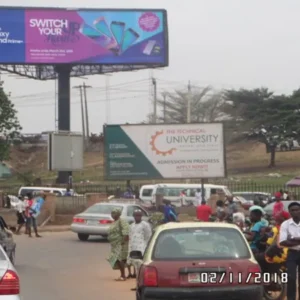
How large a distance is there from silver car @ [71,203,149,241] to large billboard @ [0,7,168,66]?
3187 cm

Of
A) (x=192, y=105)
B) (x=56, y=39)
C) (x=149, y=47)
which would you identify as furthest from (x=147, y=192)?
(x=192, y=105)

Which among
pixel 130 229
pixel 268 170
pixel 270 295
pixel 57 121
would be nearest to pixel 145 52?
pixel 57 121

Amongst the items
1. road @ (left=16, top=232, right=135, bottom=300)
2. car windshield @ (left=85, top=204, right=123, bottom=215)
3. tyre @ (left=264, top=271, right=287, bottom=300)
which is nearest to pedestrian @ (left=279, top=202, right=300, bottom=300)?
tyre @ (left=264, top=271, right=287, bottom=300)

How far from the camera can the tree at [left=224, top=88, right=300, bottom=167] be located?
70.4 metres

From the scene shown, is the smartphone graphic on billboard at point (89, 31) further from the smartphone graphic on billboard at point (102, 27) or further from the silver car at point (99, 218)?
the silver car at point (99, 218)

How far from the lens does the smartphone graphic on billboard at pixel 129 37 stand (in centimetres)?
5812

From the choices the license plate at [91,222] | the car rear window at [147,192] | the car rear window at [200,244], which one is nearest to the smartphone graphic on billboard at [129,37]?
the car rear window at [147,192]

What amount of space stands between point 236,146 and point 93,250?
5558 centimetres

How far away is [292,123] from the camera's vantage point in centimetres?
7000

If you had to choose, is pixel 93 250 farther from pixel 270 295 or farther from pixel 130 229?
pixel 270 295

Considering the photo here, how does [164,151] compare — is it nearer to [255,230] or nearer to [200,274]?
[255,230]

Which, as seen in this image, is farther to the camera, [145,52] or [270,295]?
[145,52]

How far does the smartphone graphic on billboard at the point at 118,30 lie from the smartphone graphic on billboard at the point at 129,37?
0.27 m

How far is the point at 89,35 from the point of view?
190ft
